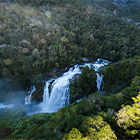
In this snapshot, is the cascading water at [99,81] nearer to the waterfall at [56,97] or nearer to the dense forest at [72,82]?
the dense forest at [72,82]

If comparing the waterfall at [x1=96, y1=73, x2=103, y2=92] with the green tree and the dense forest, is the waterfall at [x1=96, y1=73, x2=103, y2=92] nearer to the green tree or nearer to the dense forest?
the dense forest

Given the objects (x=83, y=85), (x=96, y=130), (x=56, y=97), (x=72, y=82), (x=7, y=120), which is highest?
(x=72, y=82)

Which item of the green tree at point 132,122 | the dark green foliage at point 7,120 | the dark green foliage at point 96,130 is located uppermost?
the green tree at point 132,122

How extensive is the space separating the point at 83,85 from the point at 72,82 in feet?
12.4

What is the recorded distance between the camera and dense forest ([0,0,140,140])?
9211mm

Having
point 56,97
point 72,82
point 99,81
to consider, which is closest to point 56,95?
point 56,97

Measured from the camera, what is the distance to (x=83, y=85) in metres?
25.4

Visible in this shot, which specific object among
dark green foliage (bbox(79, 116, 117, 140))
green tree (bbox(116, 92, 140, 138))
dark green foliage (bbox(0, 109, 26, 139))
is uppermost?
green tree (bbox(116, 92, 140, 138))

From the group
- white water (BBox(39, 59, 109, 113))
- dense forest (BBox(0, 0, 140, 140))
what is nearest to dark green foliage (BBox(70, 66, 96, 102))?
dense forest (BBox(0, 0, 140, 140))

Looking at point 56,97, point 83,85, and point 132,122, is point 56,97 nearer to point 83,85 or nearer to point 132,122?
point 83,85

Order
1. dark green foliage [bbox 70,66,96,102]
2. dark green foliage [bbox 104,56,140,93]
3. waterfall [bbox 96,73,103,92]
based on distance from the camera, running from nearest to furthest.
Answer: dark green foliage [bbox 104,56,140,93]
dark green foliage [bbox 70,66,96,102]
waterfall [bbox 96,73,103,92]

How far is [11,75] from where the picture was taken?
26.7 m

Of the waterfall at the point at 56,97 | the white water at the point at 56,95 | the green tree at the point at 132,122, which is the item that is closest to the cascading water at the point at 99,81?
the white water at the point at 56,95

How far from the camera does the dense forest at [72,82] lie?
30.2ft
